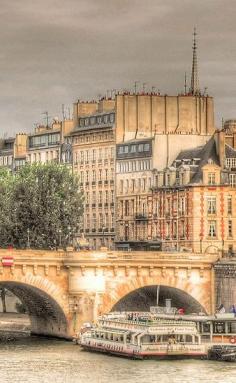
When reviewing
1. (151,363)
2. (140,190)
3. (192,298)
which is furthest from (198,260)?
(140,190)

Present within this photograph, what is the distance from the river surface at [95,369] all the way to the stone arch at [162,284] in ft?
34.1

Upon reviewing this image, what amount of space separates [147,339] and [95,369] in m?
6.81

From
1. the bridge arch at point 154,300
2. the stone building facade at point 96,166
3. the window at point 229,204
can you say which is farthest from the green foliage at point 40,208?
the bridge arch at point 154,300

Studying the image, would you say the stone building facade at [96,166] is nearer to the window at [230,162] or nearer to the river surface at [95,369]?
the window at [230,162]

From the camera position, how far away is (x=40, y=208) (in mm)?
169750

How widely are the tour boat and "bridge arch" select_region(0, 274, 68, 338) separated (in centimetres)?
804

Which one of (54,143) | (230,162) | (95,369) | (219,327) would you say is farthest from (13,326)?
(54,143)

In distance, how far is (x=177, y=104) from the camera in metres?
186

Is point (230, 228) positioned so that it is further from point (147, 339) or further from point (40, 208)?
point (147, 339)

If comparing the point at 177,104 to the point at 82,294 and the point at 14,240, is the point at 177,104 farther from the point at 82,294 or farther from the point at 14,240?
the point at 82,294

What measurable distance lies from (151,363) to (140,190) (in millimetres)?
54526

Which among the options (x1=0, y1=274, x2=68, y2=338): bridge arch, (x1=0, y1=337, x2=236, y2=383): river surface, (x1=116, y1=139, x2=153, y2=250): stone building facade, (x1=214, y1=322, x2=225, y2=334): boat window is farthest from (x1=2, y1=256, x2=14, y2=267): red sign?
(x1=116, y1=139, x2=153, y2=250): stone building facade

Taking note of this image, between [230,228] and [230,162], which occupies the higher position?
[230,162]

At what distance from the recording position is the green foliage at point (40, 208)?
169m
